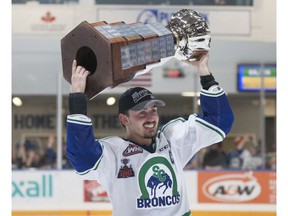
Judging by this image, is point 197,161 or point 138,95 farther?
point 197,161

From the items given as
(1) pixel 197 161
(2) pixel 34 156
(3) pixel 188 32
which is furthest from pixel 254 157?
(3) pixel 188 32

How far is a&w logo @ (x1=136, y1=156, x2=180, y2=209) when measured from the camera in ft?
6.22

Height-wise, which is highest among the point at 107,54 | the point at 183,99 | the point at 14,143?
the point at 107,54

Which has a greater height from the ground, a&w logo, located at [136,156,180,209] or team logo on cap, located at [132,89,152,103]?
team logo on cap, located at [132,89,152,103]

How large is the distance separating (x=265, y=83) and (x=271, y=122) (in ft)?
1.13

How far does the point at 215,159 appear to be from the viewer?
6.02m

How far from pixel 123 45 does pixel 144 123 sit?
29 centimetres

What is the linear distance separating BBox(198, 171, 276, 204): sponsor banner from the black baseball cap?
3990mm

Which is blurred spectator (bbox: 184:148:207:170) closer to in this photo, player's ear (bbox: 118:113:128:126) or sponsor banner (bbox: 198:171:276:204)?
sponsor banner (bbox: 198:171:276:204)

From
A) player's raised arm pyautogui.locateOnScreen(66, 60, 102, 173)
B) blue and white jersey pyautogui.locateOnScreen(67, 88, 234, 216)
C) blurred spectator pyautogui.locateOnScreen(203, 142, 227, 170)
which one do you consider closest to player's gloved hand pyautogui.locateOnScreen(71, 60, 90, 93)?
player's raised arm pyautogui.locateOnScreen(66, 60, 102, 173)

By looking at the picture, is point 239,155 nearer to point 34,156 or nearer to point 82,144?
point 34,156
